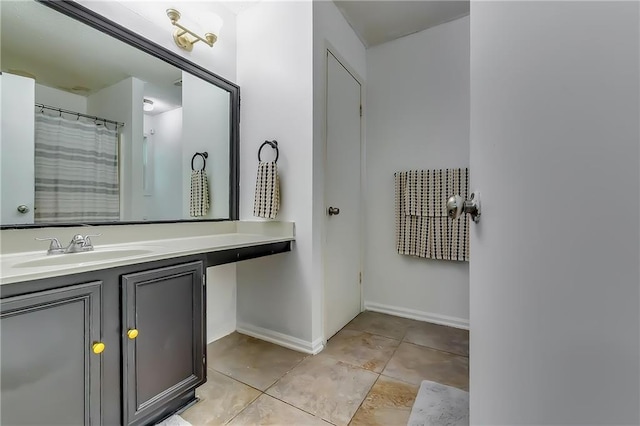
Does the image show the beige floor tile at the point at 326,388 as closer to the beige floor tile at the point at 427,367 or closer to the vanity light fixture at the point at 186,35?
the beige floor tile at the point at 427,367

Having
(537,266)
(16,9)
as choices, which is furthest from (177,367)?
(16,9)

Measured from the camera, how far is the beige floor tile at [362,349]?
5.70 ft

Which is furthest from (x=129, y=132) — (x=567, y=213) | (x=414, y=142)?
(x=414, y=142)

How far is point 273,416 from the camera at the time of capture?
50.2 inches

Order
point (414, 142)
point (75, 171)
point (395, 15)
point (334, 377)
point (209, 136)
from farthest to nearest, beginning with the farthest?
1. point (414, 142)
2. point (395, 15)
3. point (209, 136)
4. point (334, 377)
5. point (75, 171)

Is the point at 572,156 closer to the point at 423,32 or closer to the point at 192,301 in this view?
the point at 192,301

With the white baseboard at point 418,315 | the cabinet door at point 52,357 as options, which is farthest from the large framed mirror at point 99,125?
the white baseboard at point 418,315

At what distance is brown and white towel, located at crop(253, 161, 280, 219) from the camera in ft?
6.24

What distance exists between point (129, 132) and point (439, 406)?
2173mm

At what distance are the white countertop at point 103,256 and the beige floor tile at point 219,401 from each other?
0.74 metres

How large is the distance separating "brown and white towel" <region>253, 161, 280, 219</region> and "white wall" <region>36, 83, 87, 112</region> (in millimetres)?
982

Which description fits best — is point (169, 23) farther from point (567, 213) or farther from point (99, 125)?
point (567, 213)

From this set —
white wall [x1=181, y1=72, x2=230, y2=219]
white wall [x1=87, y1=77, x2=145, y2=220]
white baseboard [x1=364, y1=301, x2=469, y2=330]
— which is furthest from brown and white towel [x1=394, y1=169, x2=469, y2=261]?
white wall [x1=87, y1=77, x2=145, y2=220]

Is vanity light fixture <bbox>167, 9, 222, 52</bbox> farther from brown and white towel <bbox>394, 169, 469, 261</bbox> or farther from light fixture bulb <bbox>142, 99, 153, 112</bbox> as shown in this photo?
brown and white towel <bbox>394, 169, 469, 261</bbox>
